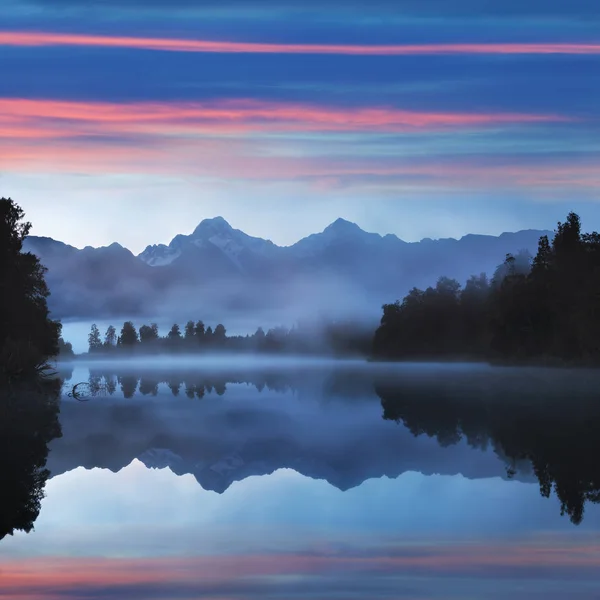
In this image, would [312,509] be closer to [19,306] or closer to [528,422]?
[528,422]

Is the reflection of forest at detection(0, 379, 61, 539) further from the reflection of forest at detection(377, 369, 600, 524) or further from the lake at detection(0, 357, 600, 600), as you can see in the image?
the reflection of forest at detection(377, 369, 600, 524)

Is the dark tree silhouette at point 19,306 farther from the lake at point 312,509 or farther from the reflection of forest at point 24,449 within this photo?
the lake at point 312,509

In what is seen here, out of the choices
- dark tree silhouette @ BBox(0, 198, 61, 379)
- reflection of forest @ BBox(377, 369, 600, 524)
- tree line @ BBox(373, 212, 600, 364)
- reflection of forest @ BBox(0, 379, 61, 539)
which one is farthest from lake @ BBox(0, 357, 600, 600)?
tree line @ BBox(373, 212, 600, 364)

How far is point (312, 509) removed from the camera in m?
26.5

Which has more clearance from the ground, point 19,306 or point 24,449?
point 19,306

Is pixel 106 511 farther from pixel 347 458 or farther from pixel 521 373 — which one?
pixel 521 373

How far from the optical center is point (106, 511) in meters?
26.5

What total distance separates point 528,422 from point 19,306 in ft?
134

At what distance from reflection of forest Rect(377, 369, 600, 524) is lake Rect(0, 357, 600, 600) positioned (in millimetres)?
151

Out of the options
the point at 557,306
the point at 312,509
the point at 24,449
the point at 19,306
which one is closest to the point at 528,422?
the point at 24,449

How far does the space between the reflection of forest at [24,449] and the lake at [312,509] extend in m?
0.26

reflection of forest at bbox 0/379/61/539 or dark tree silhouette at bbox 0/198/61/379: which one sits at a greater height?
dark tree silhouette at bbox 0/198/61/379

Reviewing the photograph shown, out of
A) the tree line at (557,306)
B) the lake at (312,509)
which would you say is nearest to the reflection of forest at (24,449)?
the lake at (312,509)

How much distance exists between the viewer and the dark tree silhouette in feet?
213
